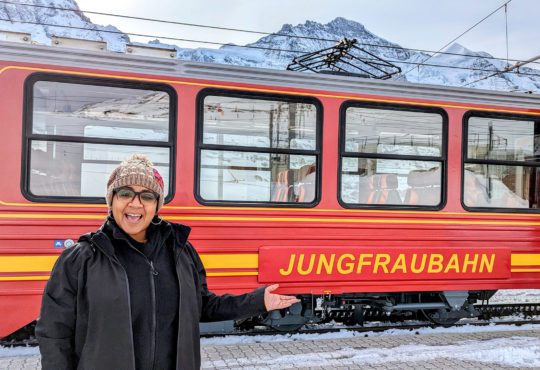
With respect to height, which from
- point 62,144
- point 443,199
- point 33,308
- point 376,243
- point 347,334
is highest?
point 62,144

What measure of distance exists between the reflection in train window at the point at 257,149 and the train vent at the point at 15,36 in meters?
1.65

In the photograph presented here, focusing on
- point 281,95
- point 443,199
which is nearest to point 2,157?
point 281,95

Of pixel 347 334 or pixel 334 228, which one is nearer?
pixel 334 228

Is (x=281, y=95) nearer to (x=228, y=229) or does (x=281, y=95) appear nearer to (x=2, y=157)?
(x=228, y=229)

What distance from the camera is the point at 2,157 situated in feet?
14.9

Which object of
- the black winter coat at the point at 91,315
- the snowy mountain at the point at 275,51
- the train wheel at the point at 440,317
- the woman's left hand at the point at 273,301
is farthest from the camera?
the snowy mountain at the point at 275,51

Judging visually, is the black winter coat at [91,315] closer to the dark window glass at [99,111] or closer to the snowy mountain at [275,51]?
the dark window glass at [99,111]

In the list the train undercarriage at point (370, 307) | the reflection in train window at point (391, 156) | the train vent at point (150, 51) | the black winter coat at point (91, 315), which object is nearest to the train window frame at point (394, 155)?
the reflection in train window at point (391, 156)

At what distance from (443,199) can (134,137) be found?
321 cm

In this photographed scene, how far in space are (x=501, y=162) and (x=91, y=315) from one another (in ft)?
16.8

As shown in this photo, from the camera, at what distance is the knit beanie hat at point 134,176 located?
2090mm

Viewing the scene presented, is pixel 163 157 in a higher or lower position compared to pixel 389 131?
lower

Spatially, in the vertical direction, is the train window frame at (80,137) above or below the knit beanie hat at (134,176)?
above

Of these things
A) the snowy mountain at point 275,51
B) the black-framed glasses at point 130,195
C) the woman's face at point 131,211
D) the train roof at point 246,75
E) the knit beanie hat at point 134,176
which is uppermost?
the snowy mountain at point 275,51
